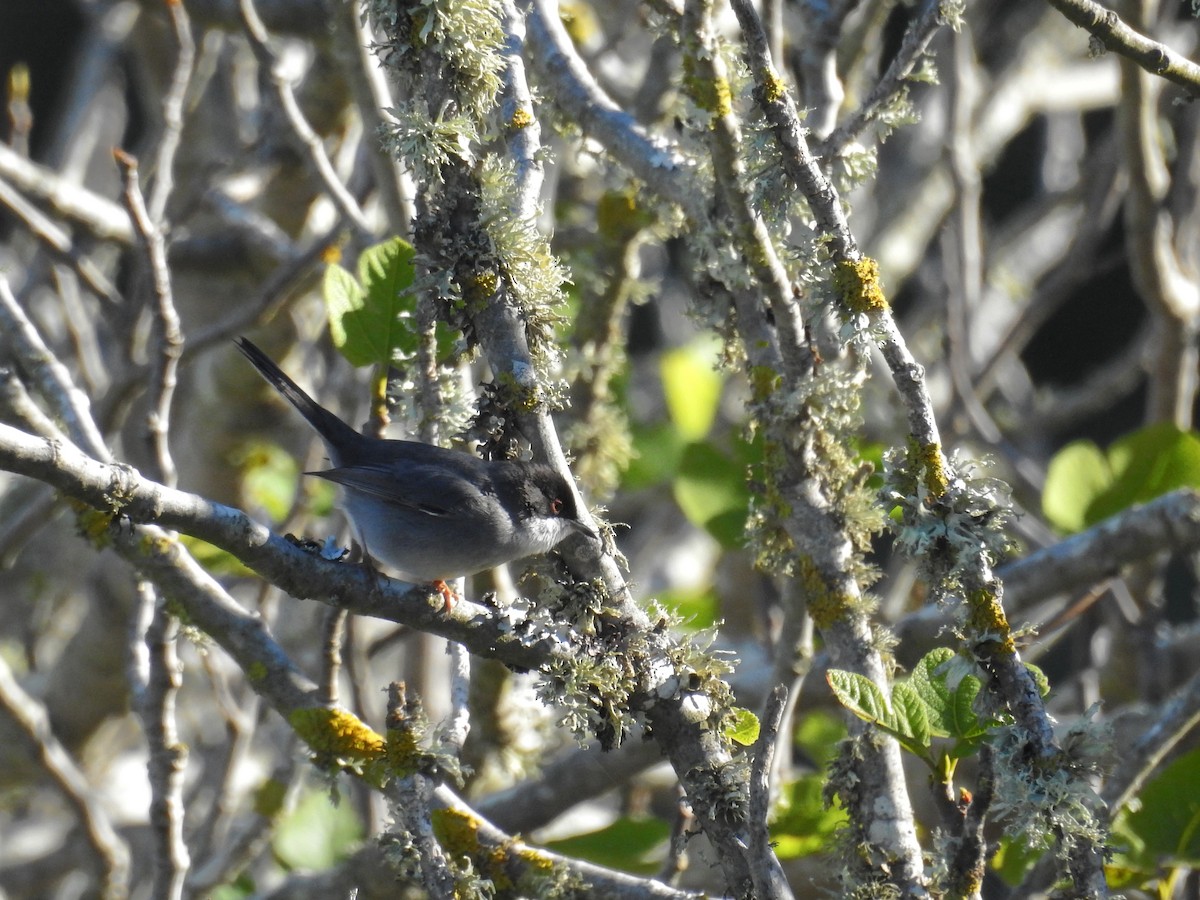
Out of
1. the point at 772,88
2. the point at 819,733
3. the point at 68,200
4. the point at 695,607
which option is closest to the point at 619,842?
the point at 695,607

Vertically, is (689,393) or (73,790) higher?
(689,393)

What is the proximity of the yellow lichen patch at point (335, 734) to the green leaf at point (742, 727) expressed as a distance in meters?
0.68

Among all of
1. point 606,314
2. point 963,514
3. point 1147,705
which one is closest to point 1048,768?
point 963,514

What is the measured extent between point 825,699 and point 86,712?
121 inches

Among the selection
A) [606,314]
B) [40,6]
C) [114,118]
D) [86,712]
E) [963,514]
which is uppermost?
[40,6]

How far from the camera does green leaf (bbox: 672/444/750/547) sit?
3.27 metres

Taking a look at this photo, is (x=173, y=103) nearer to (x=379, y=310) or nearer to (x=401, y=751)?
(x=379, y=310)

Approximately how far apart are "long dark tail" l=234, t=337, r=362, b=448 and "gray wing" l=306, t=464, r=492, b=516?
13cm

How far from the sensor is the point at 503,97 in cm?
231

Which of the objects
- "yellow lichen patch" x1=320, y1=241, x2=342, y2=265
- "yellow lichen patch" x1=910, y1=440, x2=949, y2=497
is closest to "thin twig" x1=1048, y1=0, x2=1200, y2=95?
"yellow lichen patch" x1=910, y1=440, x2=949, y2=497

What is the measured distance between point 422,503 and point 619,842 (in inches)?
38.4

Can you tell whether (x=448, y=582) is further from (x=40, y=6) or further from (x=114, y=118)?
(x=40, y=6)

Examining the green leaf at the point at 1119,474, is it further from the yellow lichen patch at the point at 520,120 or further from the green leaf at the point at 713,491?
the yellow lichen patch at the point at 520,120

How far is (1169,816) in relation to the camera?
2434 mm
